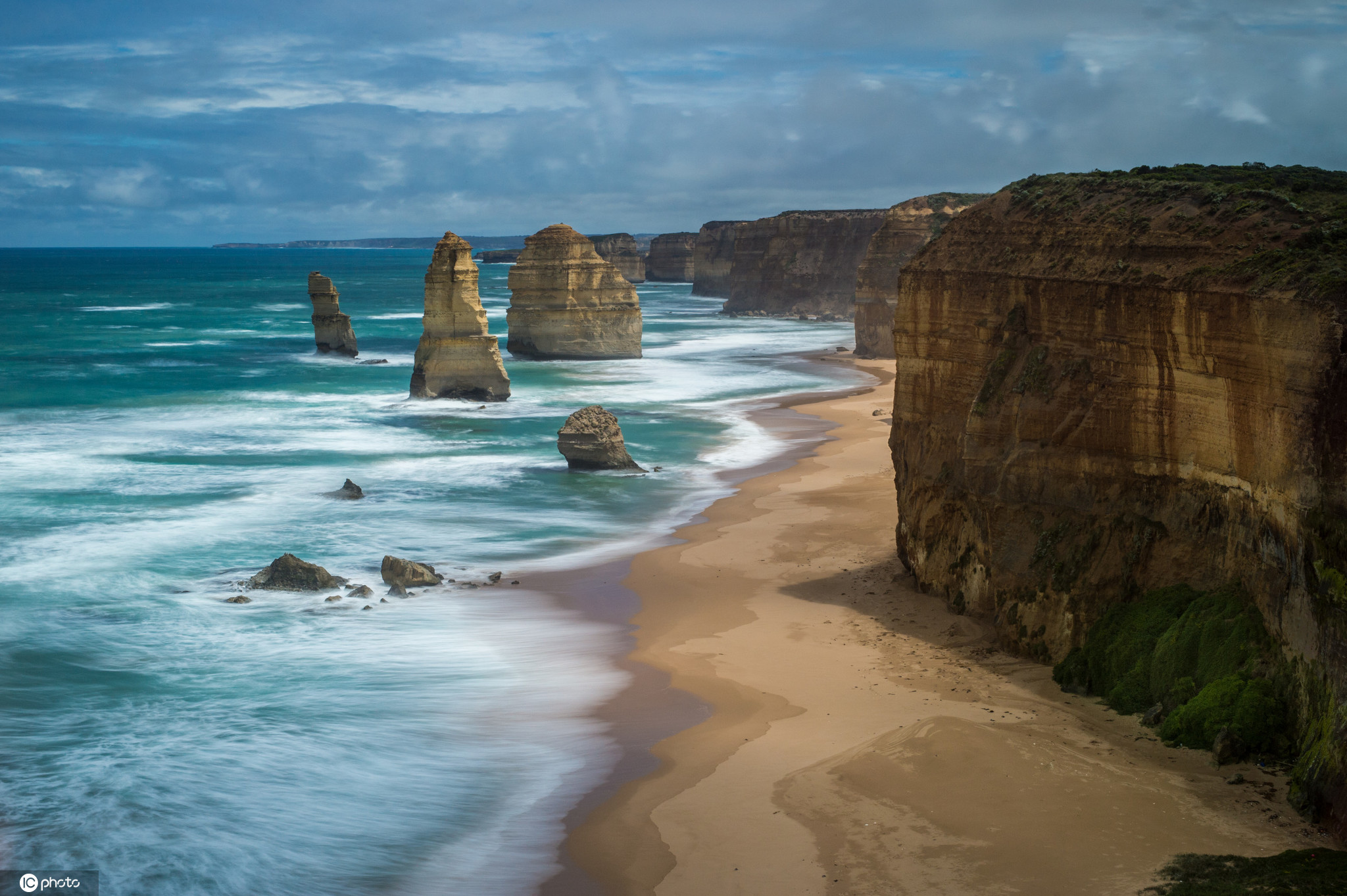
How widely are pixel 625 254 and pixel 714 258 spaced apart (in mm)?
23653

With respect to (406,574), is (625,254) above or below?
above

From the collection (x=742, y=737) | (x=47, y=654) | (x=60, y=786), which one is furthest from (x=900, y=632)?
(x=47, y=654)

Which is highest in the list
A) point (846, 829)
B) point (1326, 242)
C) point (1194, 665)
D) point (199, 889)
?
point (1326, 242)

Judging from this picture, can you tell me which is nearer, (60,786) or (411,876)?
(411,876)

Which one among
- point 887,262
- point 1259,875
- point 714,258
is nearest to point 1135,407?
point 1259,875

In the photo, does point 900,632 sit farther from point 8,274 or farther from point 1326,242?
point 8,274

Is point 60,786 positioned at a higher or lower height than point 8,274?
lower

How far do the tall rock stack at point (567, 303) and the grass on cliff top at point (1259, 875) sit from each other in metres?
49.6

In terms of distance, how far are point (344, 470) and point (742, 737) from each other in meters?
19.8

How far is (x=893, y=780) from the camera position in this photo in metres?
10.3

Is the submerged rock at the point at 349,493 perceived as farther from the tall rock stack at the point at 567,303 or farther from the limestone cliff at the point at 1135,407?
the tall rock stack at the point at 567,303

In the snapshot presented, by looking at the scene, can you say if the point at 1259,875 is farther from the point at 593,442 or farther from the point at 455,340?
the point at 455,340

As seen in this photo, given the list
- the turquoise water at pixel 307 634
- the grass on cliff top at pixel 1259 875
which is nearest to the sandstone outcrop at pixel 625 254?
the turquoise water at pixel 307 634

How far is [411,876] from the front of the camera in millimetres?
9977
